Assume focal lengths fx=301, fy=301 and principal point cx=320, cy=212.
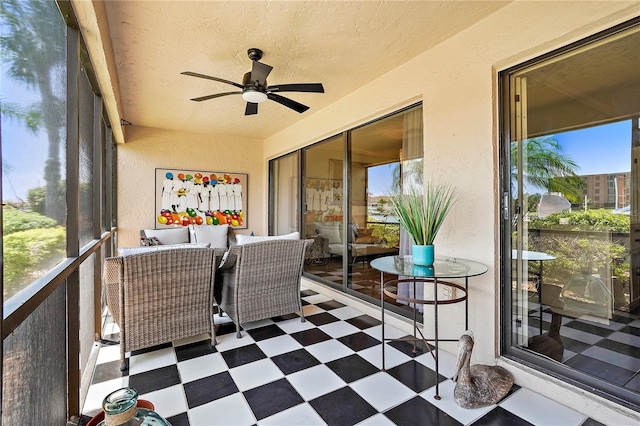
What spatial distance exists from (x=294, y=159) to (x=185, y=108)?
69.4 inches

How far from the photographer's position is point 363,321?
2988 millimetres

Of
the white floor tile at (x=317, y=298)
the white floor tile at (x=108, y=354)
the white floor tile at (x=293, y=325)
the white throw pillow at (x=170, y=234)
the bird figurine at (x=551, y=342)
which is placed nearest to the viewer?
the bird figurine at (x=551, y=342)

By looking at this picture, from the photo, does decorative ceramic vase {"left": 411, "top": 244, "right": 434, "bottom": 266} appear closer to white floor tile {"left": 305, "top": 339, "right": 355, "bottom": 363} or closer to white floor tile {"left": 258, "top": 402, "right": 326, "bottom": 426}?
white floor tile {"left": 305, "top": 339, "right": 355, "bottom": 363}

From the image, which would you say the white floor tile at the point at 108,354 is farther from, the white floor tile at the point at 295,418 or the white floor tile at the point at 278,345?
the white floor tile at the point at 295,418

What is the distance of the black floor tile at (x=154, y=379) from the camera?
189 centimetres

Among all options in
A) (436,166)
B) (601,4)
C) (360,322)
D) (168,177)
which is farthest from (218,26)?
(168,177)

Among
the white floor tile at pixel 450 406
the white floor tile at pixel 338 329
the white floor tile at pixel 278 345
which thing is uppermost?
the white floor tile at pixel 338 329

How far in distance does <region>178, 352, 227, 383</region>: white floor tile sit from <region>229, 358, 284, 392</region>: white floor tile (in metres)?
Answer: 0.12

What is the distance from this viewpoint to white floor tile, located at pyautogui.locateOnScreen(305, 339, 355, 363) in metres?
2.27

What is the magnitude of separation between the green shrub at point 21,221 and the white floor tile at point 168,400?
114 centimetres

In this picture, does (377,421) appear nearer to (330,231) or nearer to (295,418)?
(295,418)

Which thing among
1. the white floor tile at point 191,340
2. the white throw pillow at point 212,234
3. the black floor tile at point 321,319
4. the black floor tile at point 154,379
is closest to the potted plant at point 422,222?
the black floor tile at point 321,319

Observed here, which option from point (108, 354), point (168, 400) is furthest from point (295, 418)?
point (108, 354)

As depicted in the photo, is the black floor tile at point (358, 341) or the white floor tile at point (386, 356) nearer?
the white floor tile at point (386, 356)
